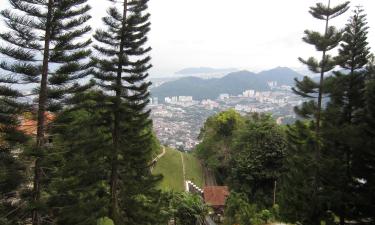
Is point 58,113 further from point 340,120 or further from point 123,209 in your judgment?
point 340,120

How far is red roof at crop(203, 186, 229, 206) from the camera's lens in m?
30.3

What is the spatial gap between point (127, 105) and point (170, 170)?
2748 centimetres

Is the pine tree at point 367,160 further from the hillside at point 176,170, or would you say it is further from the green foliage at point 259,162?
the hillside at point 176,170

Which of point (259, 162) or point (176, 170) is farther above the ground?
point (259, 162)

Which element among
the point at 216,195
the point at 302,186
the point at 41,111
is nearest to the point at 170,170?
the point at 216,195

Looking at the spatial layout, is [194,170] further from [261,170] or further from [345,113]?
[345,113]

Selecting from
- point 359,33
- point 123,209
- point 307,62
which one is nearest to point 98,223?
point 123,209

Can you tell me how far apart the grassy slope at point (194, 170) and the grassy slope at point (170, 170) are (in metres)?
0.88

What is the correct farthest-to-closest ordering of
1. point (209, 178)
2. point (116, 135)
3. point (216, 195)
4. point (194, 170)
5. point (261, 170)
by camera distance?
1. point (194, 170)
2. point (209, 178)
3. point (216, 195)
4. point (261, 170)
5. point (116, 135)

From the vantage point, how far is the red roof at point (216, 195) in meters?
30.3

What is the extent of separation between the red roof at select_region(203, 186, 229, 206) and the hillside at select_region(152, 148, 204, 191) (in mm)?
6737

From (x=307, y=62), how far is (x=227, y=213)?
9.73 m

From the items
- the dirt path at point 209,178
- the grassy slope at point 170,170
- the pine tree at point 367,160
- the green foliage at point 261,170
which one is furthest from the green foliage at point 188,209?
the dirt path at point 209,178

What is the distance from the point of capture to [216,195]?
3089 centimetres
